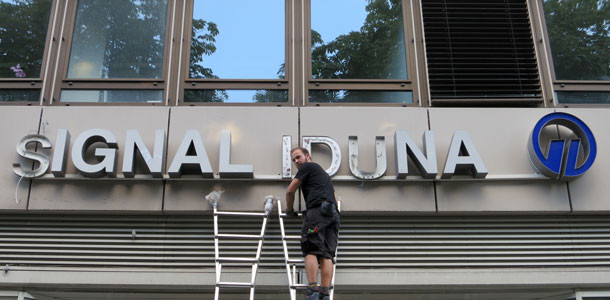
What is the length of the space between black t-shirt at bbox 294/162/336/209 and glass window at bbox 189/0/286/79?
2.02 m

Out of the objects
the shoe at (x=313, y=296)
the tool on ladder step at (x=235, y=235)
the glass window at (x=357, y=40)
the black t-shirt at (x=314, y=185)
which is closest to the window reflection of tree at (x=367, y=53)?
the glass window at (x=357, y=40)

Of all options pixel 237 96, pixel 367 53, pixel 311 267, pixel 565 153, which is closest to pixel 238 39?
pixel 237 96

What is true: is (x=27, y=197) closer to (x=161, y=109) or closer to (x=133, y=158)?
(x=133, y=158)

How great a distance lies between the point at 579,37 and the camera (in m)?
8.43

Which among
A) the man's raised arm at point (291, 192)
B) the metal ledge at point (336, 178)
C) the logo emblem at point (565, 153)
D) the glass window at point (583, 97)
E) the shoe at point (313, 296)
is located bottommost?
the shoe at point (313, 296)

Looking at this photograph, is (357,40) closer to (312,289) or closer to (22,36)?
(312,289)

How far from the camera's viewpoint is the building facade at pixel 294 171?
6879mm

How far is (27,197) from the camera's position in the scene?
272 inches

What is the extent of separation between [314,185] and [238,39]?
3030 millimetres

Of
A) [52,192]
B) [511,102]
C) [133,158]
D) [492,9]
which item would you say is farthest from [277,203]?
[492,9]

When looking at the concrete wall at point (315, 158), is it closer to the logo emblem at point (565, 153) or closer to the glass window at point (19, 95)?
the logo emblem at point (565, 153)

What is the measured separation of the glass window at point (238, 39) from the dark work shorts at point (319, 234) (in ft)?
8.41

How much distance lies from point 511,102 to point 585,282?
2.48 m

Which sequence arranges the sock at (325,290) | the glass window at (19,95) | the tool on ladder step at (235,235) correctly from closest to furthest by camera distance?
the sock at (325,290) → the tool on ladder step at (235,235) → the glass window at (19,95)
